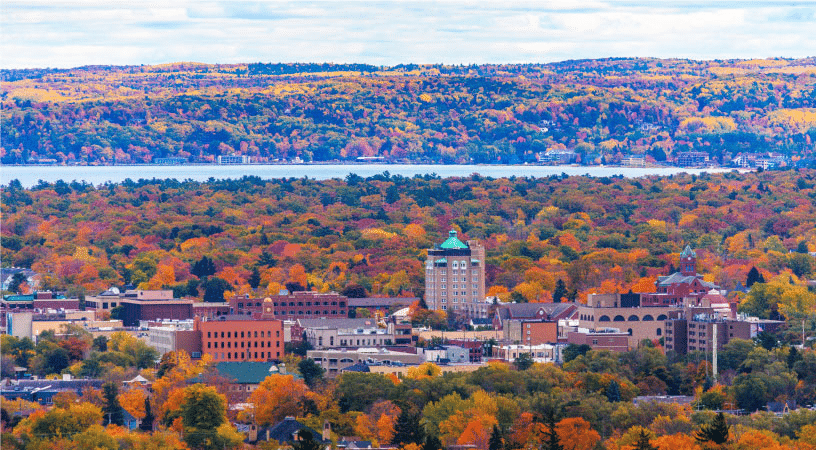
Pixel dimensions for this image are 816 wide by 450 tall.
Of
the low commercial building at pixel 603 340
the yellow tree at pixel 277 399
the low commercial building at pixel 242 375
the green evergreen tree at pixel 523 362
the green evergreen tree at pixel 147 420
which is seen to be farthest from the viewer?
the low commercial building at pixel 603 340

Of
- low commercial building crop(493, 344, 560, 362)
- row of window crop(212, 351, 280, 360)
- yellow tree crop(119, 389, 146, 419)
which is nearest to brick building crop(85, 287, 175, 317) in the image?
row of window crop(212, 351, 280, 360)

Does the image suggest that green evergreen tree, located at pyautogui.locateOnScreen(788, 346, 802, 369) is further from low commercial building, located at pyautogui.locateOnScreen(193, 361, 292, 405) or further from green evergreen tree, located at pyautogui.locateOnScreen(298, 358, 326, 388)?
low commercial building, located at pyautogui.locateOnScreen(193, 361, 292, 405)

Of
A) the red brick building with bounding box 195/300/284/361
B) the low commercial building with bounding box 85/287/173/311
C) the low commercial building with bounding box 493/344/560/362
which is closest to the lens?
the low commercial building with bounding box 493/344/560/362

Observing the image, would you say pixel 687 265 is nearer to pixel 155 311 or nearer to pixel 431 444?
pixel 155 311

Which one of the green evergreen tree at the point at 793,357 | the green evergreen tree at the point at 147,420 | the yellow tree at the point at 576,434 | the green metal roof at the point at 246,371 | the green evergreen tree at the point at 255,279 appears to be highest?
the green evergreen tree at the point at 255,279

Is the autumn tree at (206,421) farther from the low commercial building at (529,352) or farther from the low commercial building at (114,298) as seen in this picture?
the low commercial building at (114,298)

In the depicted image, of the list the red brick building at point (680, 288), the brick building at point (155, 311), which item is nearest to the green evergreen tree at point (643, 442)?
the red brick building at point (680, 288)

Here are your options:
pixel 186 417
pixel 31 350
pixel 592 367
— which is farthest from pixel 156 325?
pixel 186 417
